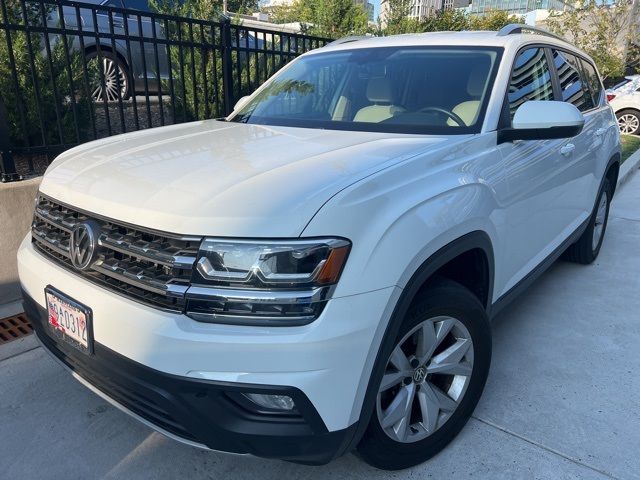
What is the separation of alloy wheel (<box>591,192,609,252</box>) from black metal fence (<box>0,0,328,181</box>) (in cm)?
359

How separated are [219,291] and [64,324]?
2.49ft

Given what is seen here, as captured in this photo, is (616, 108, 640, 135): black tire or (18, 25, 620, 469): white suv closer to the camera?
(18, 25, 620, 469): white suv

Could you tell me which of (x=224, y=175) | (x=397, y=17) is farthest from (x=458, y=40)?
(x=397, y=17)

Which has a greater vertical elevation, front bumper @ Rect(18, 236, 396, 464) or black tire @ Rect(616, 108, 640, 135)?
front bumper @ Rect(18, 236, 396, 464)

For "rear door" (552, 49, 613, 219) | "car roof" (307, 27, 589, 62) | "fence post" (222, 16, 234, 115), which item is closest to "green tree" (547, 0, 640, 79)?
"rear door" (552, 49, 613, 219)

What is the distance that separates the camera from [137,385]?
1.73 meters

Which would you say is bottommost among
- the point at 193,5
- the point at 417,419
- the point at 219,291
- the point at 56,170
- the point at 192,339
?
A: the point at 417,419

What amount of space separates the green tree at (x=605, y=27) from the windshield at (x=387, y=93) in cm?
1609

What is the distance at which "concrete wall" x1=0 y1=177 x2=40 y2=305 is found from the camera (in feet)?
11.6

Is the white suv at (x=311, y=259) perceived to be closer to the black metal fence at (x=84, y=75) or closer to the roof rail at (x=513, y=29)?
the roof rail at (x=513, y=29)

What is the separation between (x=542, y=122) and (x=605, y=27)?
17.7 metres

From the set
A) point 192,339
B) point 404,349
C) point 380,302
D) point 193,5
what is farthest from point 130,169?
point 193,5

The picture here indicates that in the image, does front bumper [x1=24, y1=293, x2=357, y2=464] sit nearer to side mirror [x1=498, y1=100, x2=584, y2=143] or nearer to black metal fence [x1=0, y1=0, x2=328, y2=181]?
side mirror [x1=498, y1=100, x2=584, y2=143]

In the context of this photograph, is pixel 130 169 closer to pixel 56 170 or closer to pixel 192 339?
pixel 56 170
